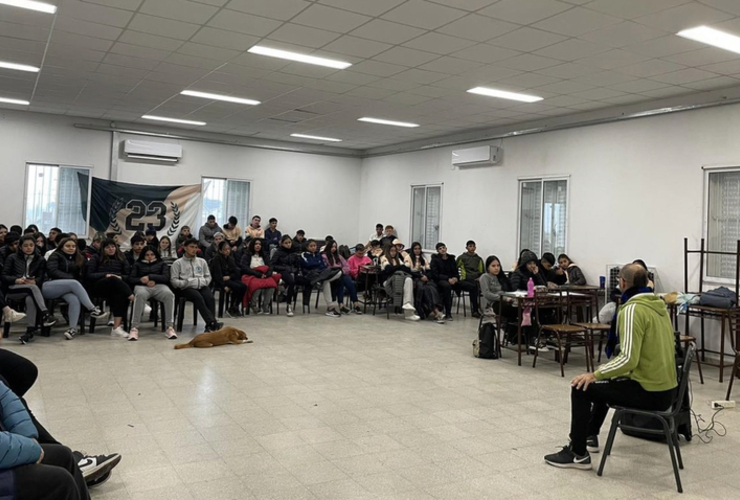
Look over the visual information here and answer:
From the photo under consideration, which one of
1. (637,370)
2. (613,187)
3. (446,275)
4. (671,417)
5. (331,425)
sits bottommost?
(331,425)

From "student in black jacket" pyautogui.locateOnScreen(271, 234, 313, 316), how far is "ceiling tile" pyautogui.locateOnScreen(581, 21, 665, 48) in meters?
5.50

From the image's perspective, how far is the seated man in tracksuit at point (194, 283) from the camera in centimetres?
730

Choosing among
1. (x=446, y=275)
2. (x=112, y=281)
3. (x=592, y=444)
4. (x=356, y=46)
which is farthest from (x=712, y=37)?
(x=112, y=281)

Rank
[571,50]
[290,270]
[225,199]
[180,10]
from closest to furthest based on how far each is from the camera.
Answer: [180,10] < [571,50] < [290,270] < [225,199]

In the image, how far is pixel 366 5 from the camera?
470 centimetres

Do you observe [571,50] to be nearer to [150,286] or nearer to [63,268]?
[150,286]

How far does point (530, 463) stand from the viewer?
11.6ft

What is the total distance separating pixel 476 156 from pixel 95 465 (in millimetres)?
8578

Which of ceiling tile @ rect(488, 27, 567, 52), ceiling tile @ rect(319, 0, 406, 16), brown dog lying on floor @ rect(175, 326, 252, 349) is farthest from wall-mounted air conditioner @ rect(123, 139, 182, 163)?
ceiling tile @ rect(488, 27, 567, 52)

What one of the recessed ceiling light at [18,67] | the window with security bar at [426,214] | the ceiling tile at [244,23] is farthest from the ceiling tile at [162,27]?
the window with security bar at [426,214]

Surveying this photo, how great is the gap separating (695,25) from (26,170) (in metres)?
10.4

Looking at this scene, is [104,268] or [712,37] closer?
[712,37]

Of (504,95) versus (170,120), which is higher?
(170,120)

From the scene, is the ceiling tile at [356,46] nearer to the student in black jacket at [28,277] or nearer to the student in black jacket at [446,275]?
the student in black jacket at [28,277]
